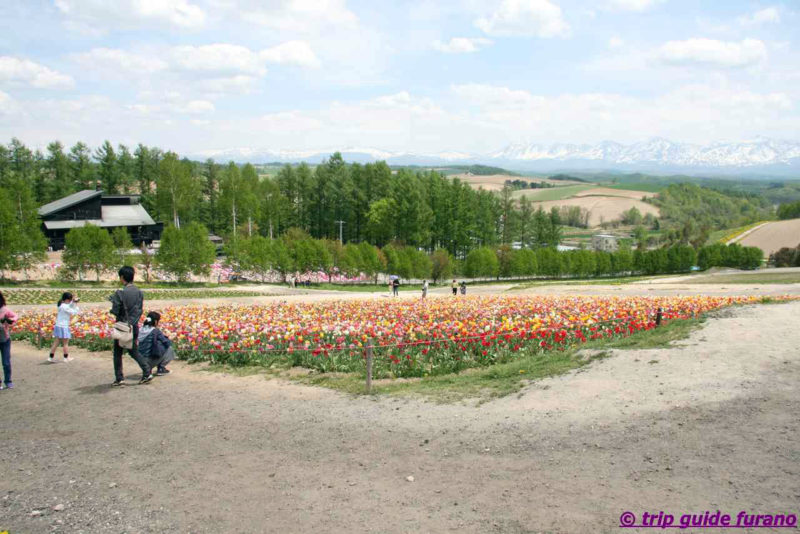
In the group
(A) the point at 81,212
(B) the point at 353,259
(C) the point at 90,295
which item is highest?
(A) the point at 81,212

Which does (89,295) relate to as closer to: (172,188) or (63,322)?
(63,322)

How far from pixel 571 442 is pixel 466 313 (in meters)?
12.8

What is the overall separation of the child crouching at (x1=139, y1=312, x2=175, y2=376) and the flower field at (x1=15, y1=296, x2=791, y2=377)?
254 cm

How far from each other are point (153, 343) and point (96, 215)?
262 ft

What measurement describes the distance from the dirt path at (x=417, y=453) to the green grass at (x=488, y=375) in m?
0.54

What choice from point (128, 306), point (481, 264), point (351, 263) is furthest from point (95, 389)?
point (481, 264)

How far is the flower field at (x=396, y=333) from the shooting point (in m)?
14.9

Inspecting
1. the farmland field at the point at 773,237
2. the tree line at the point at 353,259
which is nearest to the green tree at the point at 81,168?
the tree line at the point at 353,259

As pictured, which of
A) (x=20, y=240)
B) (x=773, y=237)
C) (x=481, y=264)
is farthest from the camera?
(x=773, y=237)

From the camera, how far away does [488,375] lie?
13102mm

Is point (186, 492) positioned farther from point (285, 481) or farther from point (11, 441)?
point (11, 441)

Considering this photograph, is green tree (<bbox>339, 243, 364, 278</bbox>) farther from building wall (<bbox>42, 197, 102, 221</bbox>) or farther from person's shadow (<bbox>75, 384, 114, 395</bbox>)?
person's shadow (<bbox>75, 384, 114, 395</bbox>)

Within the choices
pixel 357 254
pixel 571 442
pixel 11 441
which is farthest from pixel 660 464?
pixel 357 254

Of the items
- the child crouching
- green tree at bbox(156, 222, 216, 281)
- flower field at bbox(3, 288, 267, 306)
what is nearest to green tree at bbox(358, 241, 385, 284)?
green tree at bbox(156, 222, 216, 281)
